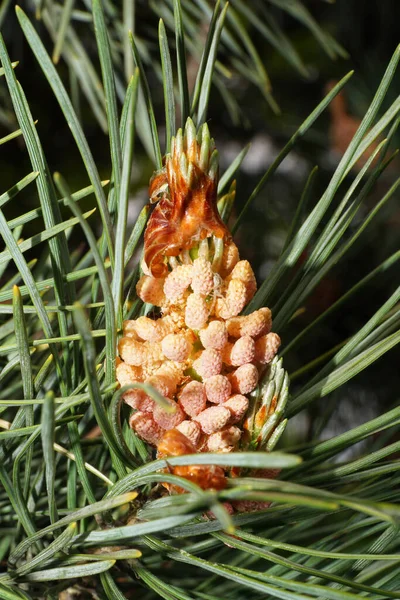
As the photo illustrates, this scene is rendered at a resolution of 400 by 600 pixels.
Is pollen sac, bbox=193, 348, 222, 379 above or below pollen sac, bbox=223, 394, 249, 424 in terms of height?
above

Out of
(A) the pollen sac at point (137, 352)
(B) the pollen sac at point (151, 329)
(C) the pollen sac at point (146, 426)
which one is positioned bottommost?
(C) the pollen sac at point (146, 426)

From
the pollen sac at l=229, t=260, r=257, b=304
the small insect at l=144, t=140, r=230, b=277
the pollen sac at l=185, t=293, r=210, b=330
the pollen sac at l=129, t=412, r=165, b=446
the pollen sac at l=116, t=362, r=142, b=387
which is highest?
the small insect at l=144, t=140, r=230, b=277

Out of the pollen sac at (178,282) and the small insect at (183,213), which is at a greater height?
the small insect at (183,213)

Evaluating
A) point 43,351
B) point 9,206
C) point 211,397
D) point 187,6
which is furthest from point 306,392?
point 9,206

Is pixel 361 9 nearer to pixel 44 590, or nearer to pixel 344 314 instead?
pixel 344 314
